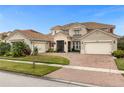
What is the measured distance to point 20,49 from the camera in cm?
1920

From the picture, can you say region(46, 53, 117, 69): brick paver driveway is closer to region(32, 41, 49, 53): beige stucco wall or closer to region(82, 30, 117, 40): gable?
region(82, 30, 117, 40): gable

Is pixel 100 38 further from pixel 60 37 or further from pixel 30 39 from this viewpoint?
pixel 30 39

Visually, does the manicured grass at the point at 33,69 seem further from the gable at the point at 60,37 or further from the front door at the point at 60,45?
the front door at the point at 60,45

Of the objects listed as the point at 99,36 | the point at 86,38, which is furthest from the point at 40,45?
the point at 99,36

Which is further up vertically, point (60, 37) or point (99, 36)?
point (60, 37)

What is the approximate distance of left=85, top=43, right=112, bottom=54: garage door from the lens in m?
18.8

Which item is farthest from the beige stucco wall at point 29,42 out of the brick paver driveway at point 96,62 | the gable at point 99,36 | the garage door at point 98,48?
the brick paver driveway at point 96,62

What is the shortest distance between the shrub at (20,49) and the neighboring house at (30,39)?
2.87ft

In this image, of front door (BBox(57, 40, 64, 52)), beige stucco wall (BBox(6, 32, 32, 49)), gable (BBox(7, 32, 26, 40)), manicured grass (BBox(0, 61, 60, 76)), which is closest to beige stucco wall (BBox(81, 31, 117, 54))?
front door (BBox(57, 40, 64, 52))

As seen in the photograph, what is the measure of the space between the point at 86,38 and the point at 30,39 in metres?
8.56

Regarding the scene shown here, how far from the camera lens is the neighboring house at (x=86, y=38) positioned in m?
18.9

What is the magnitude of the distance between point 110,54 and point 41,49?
1086 centimetres
